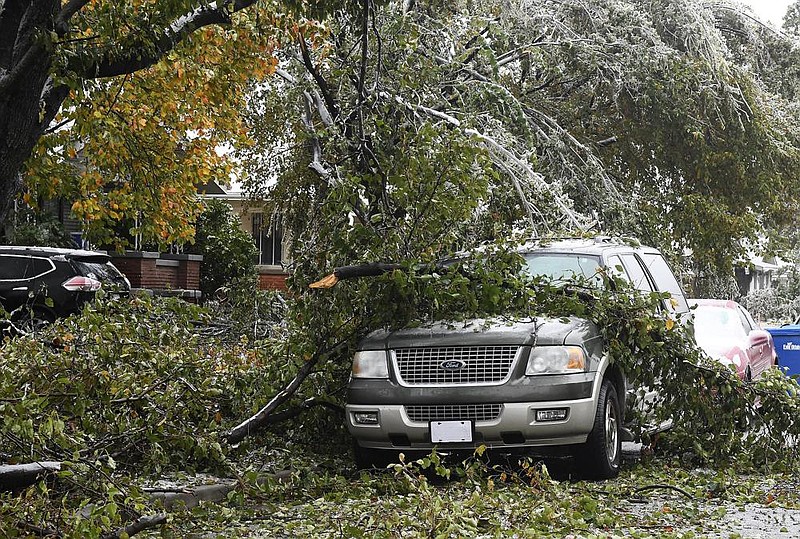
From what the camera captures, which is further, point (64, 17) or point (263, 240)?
point (263, 240)

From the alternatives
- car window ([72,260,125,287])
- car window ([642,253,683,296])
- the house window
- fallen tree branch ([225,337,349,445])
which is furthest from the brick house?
fallen tree branch ([225,337,349,445])

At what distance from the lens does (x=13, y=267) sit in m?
17.3

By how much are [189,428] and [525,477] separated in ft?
A: 8.54

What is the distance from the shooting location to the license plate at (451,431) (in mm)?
8438

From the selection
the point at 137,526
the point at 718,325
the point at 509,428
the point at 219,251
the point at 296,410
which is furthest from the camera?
the point at 219,251

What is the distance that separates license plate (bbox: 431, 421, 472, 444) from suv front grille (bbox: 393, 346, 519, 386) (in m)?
0.32

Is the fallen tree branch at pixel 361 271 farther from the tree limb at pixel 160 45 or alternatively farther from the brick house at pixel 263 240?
the brick house at pixel 263 240

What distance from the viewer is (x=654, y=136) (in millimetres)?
24172

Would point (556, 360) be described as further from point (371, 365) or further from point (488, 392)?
point (371, 365)

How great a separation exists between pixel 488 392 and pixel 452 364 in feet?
1.18

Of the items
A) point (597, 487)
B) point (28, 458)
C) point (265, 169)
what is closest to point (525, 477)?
point (597, 487)

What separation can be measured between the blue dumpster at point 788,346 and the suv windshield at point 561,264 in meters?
10.1

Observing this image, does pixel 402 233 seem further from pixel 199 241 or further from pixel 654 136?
pixel 199 241

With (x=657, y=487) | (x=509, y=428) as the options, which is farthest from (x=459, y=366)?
(x=657, y=487)
